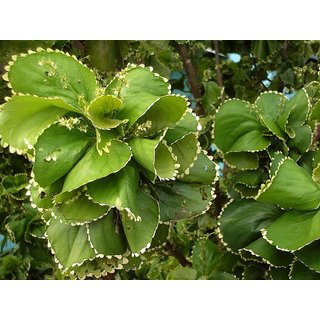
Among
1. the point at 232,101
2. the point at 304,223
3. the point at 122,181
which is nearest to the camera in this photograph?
the point at 122,181

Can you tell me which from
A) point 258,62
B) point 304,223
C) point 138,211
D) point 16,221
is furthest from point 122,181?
point 258,62

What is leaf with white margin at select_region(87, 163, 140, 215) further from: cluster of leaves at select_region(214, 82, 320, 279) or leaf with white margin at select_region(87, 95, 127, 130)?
cluster of leaves at select_region(214, 82, 320, 279)

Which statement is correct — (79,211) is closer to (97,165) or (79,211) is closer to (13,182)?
(97,165)

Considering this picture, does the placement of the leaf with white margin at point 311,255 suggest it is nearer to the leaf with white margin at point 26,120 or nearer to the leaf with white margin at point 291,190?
the leaf with white margin at point 291,190

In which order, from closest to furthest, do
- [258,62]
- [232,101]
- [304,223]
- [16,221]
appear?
[304,223], [232,101], [16,221], [258,62]

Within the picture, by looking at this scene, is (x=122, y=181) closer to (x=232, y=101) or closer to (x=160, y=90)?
(x=160, y=90)
